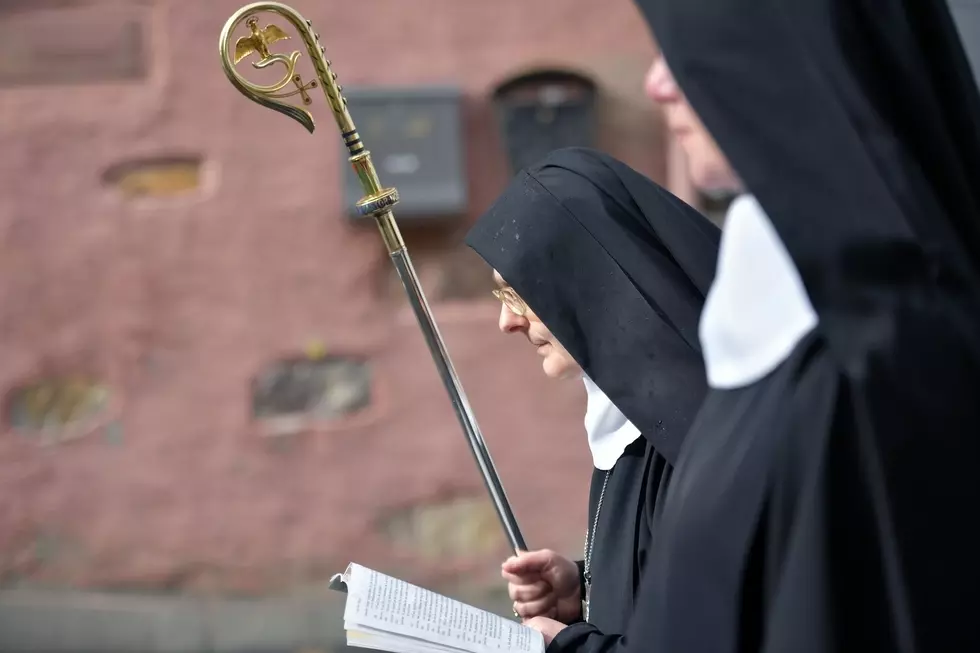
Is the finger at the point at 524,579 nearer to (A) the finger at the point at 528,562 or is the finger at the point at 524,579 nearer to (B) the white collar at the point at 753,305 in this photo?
(A) the finger at the point at 528,562

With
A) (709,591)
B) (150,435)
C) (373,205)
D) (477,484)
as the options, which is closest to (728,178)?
(709,591)

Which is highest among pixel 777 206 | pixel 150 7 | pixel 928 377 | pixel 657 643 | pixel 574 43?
pixel 150 7

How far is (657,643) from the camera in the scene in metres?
1.12

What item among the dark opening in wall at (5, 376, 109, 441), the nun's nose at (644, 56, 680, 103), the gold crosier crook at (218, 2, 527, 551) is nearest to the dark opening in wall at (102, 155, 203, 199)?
the dark opening in wall at (5, 376, 109, 441)

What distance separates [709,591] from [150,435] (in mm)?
3219

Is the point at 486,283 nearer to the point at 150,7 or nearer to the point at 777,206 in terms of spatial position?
the point at 150,7

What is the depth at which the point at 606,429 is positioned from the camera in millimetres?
1711

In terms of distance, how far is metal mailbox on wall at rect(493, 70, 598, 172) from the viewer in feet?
13.1

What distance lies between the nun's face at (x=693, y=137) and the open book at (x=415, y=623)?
2.05 ft

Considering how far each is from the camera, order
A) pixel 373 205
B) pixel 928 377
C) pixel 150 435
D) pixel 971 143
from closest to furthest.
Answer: pixel 928 377, pixel 971 143, pixel 373 205, pixel 150 435

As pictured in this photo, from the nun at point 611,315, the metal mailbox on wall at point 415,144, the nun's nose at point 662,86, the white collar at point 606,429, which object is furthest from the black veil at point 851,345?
the metal mailbox on wall at point 415,144

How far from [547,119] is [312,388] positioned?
1.23 meters

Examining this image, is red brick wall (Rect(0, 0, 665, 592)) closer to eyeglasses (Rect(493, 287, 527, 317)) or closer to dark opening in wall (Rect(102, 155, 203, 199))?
dark opening in wall (Rect(102, 155, 203, 199))

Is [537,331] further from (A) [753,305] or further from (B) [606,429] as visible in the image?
(A) [753,305]
